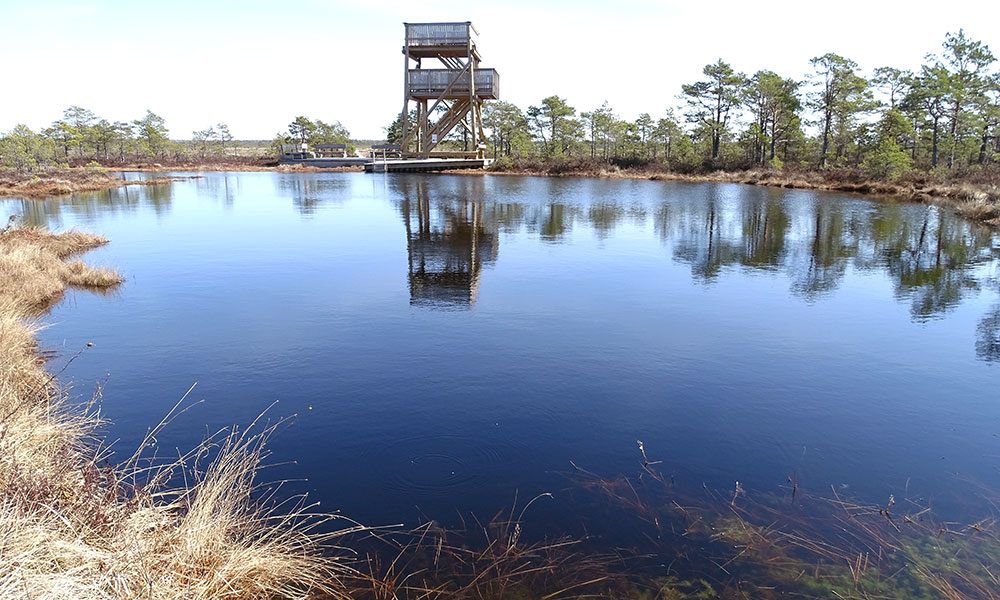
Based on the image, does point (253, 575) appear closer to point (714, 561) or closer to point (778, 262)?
point (714, 561)

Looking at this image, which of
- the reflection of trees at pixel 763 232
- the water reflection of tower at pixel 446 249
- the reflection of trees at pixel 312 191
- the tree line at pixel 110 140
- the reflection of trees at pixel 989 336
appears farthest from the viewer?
the tree line at pixel 110 140

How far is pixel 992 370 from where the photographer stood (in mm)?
8250

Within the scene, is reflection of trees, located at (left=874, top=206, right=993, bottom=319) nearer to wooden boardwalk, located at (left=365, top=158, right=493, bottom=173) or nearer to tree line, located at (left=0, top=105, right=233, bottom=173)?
wooden boardwalk, located at (left=365, top=158, right=493, bottom=173)

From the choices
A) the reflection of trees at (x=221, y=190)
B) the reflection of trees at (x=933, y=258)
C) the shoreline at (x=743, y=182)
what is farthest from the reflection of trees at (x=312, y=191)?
the reflection of trees at (x=933, y=258)

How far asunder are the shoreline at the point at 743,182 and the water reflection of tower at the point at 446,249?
18.5 metres

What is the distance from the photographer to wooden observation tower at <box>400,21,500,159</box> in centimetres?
4122

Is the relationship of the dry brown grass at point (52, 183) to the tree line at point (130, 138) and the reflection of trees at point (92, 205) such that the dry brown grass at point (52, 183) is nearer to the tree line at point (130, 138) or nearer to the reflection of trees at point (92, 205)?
the reflection of trees at point (92, 205)

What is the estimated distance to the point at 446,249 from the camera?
1683 cm

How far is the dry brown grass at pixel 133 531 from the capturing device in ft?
10.5

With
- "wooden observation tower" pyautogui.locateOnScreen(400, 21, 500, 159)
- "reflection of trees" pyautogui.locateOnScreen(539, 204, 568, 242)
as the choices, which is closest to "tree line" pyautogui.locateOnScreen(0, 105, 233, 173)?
"wooden observation tower" pyautogui.locateOnScreen(400, 21, 500, 159)

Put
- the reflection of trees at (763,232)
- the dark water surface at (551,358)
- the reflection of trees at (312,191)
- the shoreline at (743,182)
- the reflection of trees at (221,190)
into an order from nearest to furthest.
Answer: the dark water surface at (551,358)
the reflection of trees at (763,232)
the shoreline at (743,182)
the reflection of trees at (312,191)
the reflection of trees at (221,190)

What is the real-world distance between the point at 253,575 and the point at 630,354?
596 centimetres

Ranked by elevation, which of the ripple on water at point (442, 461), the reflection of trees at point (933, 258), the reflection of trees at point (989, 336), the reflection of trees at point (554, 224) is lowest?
the ripple on water at point (442, 461)

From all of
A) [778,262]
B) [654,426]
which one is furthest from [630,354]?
[778,262]
